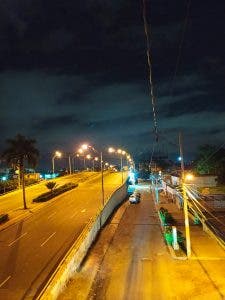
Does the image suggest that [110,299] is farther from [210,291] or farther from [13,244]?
[13,244]

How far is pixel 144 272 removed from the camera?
2930 centimetres

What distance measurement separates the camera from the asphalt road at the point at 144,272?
79.9 ft

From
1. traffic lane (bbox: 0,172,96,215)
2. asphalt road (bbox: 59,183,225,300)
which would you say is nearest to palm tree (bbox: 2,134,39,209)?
traffic lane (bbox: 0,172,96,215)

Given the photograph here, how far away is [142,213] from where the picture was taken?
220ft

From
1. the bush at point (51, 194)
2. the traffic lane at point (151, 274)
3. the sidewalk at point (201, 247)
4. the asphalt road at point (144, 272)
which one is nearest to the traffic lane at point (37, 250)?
the asphalt road at point (144, 272)

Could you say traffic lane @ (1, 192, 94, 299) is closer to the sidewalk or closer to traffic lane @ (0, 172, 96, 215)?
the sidewalk

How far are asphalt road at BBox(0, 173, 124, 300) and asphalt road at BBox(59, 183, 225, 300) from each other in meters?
2.51

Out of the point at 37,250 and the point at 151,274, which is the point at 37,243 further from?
the point at 151,274

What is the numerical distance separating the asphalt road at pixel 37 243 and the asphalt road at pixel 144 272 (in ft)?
8.22

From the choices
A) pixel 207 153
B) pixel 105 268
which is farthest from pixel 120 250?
pixel 207 153

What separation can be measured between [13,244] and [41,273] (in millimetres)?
9328

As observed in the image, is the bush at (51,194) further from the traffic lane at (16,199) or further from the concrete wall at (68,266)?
the concrete wall at (68,266)

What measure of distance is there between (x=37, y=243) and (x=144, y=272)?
11609mm

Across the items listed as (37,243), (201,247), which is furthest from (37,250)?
(201,247)
